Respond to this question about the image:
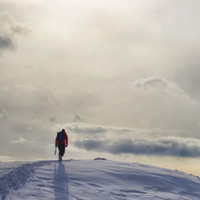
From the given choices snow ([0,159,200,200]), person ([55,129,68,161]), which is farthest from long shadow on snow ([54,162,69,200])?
person ([55,129,68,161])

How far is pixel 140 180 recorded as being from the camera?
68.8 ft

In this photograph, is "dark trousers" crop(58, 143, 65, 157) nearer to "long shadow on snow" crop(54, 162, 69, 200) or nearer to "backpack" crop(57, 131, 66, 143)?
"backpack" crop(57, 131, 66, 143)

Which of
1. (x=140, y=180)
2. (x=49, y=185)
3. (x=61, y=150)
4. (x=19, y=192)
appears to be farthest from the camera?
(x=61, y=150)

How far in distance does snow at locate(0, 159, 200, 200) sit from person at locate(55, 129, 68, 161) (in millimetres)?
2590

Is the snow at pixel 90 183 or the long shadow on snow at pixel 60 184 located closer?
the long shadow on snow at pixel 60 184

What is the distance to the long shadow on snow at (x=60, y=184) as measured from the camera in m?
15.6

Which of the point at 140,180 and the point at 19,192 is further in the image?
the point at 140,180

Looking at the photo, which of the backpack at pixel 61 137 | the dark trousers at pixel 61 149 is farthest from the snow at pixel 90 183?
the backpack at pixel 61 137

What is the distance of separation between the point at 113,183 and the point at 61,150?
722cm

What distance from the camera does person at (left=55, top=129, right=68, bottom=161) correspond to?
25.5 meters

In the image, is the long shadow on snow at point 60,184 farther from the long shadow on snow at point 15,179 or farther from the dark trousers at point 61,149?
the dark trousers at point 61,149

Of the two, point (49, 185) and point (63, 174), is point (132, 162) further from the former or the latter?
point (49, 185)

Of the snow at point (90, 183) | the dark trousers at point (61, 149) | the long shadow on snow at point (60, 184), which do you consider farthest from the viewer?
the dark trousers at point (61, 149)

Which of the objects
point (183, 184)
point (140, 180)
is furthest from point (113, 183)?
point (183, 184)
